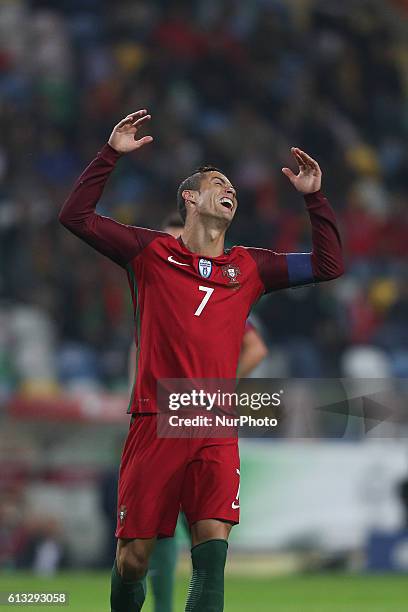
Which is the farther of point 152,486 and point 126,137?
point 126,137

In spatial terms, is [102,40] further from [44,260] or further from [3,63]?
[44,260]

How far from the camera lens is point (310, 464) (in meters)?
11.4

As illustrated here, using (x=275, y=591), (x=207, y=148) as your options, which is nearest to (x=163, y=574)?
(x=275, y=591)

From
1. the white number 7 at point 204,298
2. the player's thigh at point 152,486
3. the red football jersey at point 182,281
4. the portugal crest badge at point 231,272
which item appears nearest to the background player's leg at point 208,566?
the player's thigh at point 152,486

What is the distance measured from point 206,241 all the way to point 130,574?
137 cm

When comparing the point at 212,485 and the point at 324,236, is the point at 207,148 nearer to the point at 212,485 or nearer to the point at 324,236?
the point at 324,236

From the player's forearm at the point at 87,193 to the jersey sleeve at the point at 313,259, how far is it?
2.38 feet

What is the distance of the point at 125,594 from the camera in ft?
18.2

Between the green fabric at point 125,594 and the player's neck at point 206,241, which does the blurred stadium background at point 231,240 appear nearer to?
the green fabric at point 125,594

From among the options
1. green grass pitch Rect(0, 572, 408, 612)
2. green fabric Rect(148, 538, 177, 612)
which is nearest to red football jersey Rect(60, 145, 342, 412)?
green fabric Rect(148, 538, 177, 612)

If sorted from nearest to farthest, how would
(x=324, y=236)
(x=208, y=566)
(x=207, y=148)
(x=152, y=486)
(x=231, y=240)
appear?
(x=208, y=566) → (x=152, y=486) → (x=324, y=236) → (x=231, y=240) → (x=207, y=148)

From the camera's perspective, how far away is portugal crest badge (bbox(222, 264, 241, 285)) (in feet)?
18.4

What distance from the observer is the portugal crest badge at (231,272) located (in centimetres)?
559

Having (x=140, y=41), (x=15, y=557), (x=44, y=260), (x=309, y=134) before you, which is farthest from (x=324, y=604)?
(x=140, y=41)
